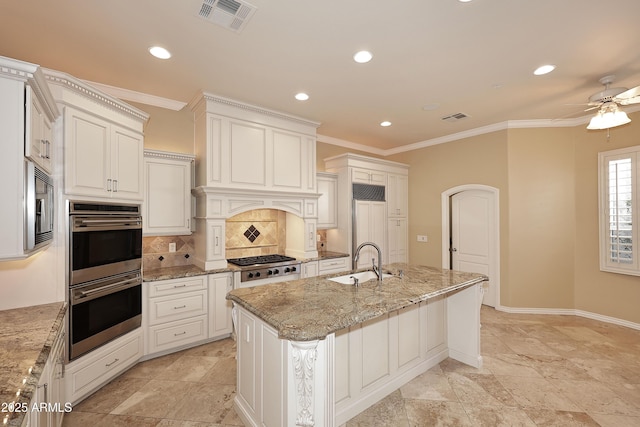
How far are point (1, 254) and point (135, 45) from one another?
1.90 meters

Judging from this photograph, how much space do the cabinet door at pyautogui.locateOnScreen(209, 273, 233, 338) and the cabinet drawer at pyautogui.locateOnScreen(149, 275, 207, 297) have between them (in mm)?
119

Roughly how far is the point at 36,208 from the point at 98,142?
902 mm

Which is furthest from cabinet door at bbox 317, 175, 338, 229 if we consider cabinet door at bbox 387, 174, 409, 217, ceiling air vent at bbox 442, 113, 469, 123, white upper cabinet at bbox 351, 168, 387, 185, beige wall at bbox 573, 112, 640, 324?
beige wall at bbox 573, 112, 640, 324

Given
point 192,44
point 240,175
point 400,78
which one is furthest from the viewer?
point 240,175

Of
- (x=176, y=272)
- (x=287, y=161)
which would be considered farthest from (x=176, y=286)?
(x=287, y=161)

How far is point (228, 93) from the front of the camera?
3379 mm

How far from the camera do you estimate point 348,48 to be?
250 centimetres

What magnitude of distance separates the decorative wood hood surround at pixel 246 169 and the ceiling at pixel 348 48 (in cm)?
26

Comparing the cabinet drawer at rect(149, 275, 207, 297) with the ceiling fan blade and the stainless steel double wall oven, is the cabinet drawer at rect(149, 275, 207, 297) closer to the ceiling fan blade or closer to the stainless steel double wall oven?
the stainless steel double wall oven

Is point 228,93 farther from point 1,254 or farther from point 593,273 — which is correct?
point 593,273

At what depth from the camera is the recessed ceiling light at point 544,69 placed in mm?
2801

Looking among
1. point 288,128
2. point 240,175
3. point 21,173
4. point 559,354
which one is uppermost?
point 288,128

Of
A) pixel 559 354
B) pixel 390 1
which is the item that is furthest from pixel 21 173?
pixel 559 354

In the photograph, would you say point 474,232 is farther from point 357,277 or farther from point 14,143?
point 14,143
